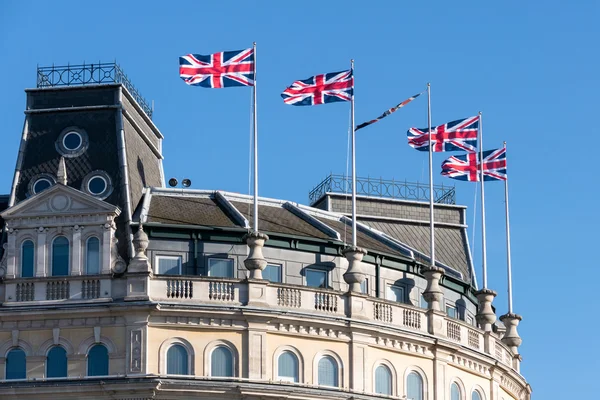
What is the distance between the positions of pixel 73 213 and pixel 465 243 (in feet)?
92.4

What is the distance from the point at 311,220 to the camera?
91.5m

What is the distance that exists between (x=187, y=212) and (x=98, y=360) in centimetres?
976

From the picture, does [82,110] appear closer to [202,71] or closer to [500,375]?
[202,71]

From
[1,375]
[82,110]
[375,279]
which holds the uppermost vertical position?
→ [82,110]

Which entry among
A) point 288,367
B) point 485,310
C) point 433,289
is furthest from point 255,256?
point 485,310

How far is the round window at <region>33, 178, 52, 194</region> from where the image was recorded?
88375 mm

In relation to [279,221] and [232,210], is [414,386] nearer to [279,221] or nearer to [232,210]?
[279,221]

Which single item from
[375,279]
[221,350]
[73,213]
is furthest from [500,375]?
[73,213]

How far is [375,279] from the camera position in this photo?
8900 centimetres

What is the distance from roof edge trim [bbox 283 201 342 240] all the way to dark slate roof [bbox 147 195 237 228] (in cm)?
409

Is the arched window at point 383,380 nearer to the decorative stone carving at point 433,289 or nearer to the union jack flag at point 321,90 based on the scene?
the decorative stone carving at point 433,289

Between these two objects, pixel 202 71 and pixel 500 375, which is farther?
pixel 500 375

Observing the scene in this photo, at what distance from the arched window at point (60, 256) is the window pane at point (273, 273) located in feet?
30.0

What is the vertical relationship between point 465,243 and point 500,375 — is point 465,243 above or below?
above
